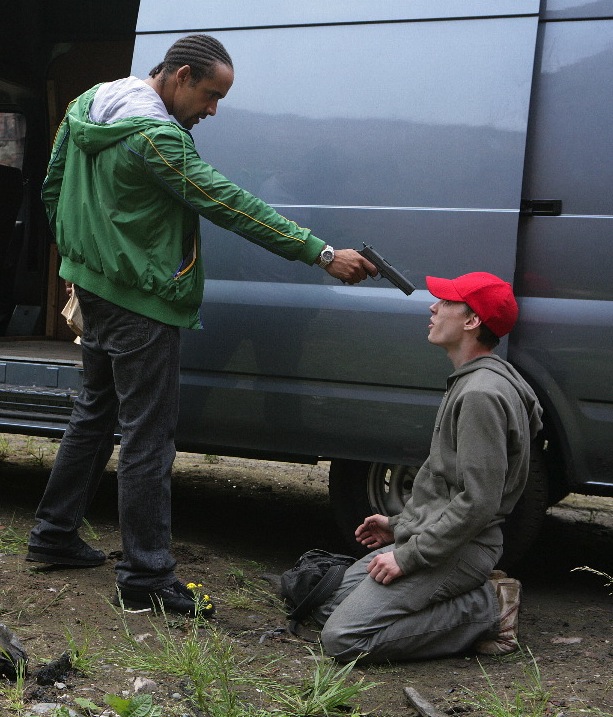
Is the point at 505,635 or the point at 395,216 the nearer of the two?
the point at 505,635

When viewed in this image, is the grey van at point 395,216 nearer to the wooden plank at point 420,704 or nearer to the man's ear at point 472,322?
the man's ear at point 472,322

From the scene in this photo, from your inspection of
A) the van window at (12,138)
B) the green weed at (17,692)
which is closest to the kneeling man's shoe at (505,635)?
the green weed at (17,692)

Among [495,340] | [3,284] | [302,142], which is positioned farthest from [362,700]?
[3,284]

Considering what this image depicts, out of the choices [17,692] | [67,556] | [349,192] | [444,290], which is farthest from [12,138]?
[17,692]

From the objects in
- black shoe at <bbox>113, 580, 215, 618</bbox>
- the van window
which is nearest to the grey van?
black shoe at <bbox>113, 580, 215, 618</bbox>

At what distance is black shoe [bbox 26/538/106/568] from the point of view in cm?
354

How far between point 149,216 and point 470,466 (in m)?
1.28

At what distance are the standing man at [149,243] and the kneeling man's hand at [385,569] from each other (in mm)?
574

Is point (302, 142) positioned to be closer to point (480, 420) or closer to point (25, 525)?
point (480, 420)

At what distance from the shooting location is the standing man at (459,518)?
2900 mm

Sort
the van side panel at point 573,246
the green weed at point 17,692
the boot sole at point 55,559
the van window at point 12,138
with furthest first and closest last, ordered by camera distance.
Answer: the van window at point 12,138, the boot sole at point 55,559, the van side panel at point 573,246, the green weed at point 17,692

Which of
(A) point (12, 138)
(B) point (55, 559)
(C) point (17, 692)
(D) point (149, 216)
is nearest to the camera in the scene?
(C) point (17, 692)

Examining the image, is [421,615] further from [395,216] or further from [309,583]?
[395,216]

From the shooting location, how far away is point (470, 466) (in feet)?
9.45
